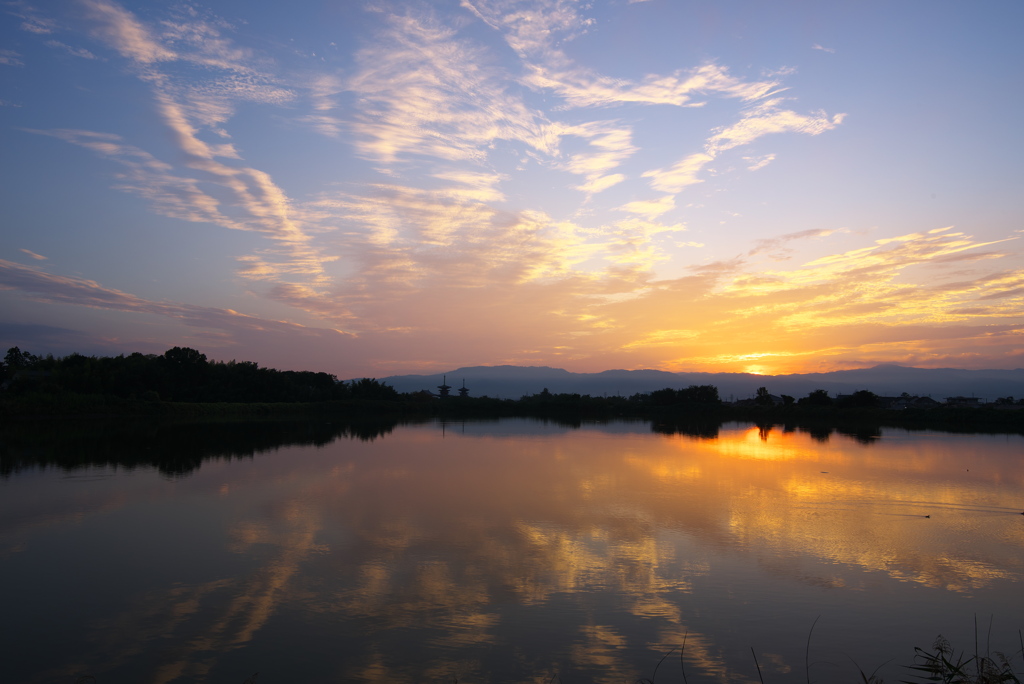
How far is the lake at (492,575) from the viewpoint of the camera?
4.63 meters

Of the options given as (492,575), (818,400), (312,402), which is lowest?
(492,575)

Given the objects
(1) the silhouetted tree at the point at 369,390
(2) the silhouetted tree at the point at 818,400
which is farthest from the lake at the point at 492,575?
(1) the silhouetted tree at the point at 369,390

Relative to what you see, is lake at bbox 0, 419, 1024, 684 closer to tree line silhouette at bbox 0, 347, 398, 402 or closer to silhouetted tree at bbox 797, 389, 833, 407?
tree line silhouette at bbox 0, 347, 398, 402

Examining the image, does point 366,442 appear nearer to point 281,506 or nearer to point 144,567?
point 281,506

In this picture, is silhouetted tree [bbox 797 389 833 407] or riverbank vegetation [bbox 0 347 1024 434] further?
silhouetted tree [bbox 797 389 833 407]

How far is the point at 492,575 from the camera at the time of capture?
259 inches

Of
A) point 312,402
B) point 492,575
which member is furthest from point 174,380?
point 492,575

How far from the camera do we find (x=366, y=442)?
23.3 metres

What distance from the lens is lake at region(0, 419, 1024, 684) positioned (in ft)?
15.2

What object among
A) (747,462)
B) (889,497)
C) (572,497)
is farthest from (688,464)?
(572,497)

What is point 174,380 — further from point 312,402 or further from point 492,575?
point 492,575

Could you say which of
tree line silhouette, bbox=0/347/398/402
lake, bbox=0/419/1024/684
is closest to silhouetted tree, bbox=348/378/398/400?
tree line silhouette, bbox=0/347/398/402

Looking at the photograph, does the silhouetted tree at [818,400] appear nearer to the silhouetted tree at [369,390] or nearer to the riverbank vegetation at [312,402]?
the riverbank vegetation at [312,402]

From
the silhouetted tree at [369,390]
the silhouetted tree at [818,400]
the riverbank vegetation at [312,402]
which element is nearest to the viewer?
the riverbank vegetation at [312,402]
